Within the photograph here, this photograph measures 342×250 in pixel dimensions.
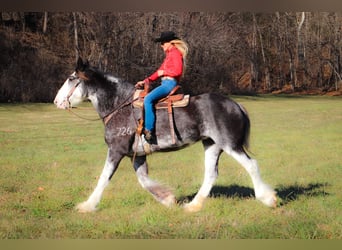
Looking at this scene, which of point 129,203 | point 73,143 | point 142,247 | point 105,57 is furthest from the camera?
point 73,143

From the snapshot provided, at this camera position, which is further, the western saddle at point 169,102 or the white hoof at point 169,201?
the white hoof at point 169,201

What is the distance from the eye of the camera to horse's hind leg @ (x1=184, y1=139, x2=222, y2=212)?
4.52 meters

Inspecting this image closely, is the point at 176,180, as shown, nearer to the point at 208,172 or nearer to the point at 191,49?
the point at 208,172

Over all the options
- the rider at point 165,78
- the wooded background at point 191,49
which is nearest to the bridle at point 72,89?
the rider at point 165,78

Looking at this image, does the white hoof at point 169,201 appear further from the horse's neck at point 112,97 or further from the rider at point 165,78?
the horse's neck at point 112,97

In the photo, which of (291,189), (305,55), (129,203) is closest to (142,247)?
(129,203)

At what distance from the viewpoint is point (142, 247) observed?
169 inches

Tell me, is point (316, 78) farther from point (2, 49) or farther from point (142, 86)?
point (2, 49)

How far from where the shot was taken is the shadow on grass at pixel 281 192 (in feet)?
15.6

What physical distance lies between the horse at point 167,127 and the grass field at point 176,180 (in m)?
0.17

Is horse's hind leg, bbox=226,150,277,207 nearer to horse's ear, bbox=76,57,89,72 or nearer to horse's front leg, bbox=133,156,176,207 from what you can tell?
horse's front leg, bbox=133,156,176,207

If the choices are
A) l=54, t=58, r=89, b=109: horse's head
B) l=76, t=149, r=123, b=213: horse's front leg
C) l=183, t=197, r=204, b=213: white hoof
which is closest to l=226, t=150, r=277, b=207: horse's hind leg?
l=183, t=197, r=204, b=213: white hoof

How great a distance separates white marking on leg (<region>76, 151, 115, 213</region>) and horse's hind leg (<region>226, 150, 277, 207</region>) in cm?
103

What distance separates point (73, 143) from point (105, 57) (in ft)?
3.59
